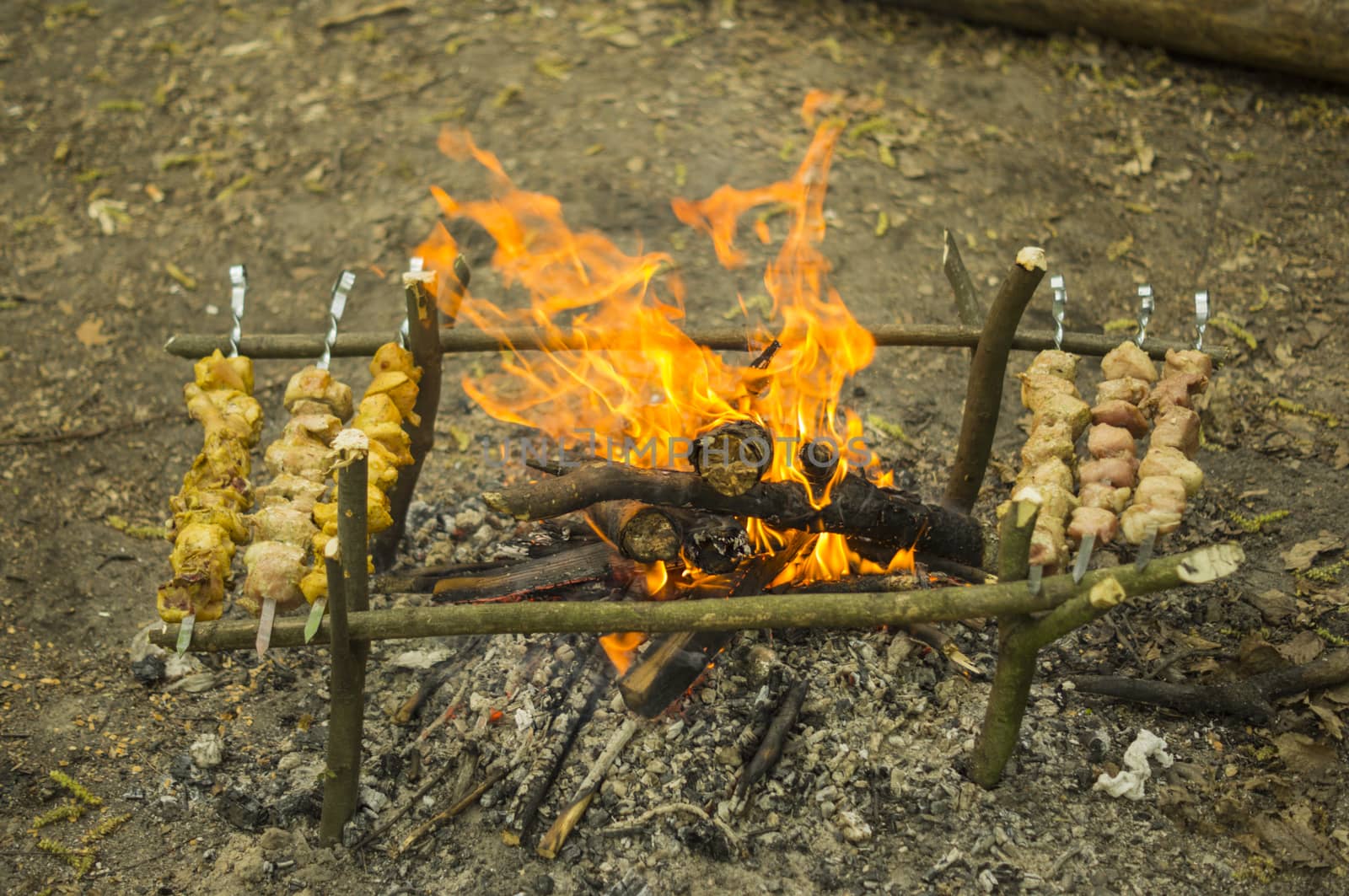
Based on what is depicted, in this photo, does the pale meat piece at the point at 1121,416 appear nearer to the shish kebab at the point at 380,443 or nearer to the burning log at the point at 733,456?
the burning log at the point at 733,456

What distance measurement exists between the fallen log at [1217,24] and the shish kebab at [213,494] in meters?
5.61

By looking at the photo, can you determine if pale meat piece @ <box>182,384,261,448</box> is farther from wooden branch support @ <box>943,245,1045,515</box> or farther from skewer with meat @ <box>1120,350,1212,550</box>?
skewer with meat @ <box>1120,350,1212,550</box>

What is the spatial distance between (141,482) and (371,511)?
2.66 meters

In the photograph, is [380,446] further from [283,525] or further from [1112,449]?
[1112,449]

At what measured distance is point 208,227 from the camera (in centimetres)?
678

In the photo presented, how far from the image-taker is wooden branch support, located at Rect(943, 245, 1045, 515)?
365cm

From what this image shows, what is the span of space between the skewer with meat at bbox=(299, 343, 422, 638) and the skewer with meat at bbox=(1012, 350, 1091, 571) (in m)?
1.81

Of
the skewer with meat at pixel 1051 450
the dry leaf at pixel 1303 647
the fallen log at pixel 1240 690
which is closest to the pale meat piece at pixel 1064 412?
the skewer with meat at pixel 1051 450

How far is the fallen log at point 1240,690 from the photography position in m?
3.80

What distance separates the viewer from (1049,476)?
3.33m

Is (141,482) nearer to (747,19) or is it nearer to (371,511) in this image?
(371,511)

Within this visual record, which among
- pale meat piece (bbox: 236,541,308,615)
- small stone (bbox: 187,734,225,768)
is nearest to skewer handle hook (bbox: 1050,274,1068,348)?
pale meat piece (bbox: 236,541,308,615)

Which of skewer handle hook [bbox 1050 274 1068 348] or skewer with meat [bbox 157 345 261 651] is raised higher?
skewer handle hook [bbox 1050 274 1068 348]

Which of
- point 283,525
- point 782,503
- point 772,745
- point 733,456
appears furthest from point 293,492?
point 772,745
